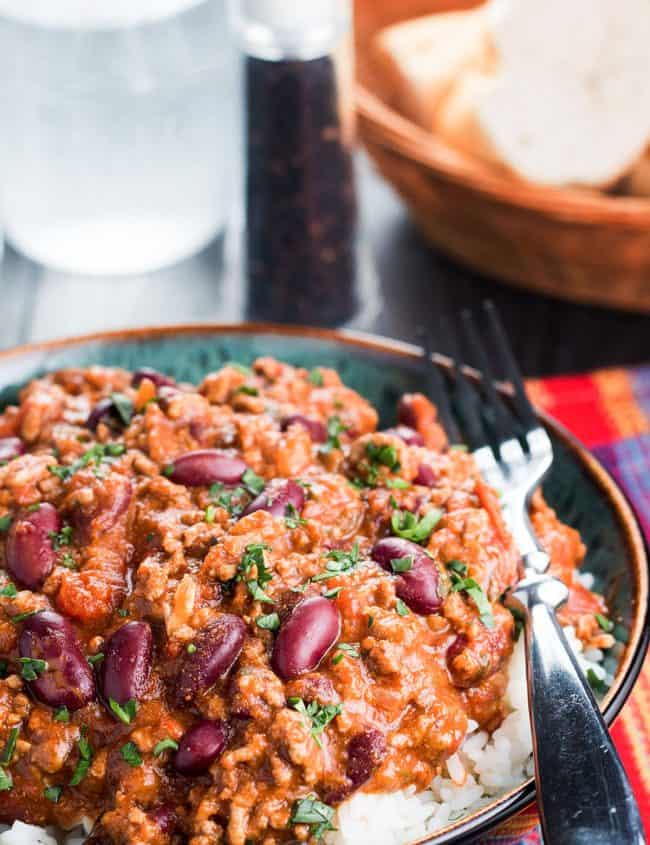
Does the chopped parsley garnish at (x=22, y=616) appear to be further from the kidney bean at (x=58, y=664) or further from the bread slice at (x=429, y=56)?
the bread slice at (x=429, y=56)

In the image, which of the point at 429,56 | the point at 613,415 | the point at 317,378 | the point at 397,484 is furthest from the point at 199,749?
the point at 429,56

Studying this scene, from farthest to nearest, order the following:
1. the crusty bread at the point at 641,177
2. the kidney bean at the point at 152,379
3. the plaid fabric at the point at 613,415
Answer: the crusty bread at the point at 641,177 < the plaid fabric at the point at 613,415 < the kidney bean at the point at 152,379

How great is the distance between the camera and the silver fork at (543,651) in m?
2.56

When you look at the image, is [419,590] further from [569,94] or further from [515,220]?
[569,94]

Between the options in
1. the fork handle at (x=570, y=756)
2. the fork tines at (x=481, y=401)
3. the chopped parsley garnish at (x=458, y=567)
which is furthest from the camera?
the fork tines at (x=481, y=401)

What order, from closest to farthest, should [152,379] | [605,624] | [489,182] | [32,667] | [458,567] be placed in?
[32,667], [458,567], [605,624], [152,379], [489,182]

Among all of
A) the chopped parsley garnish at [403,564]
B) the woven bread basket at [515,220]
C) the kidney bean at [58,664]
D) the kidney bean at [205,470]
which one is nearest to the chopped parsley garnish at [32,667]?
the kidney bean at [58,664]

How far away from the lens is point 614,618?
11.4ft

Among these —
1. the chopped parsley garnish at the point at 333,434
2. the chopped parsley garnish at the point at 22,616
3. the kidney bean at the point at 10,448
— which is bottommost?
the kidney bean at the point at 10,448

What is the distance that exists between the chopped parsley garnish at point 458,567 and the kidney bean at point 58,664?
952 millimetres

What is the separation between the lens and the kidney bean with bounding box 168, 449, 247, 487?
3301 mm

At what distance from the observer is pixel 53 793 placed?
2.86 m

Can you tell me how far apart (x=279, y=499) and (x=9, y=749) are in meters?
0.91

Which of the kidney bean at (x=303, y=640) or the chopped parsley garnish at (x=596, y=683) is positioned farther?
the chopped parsley garnish at (x=596, y=683)
